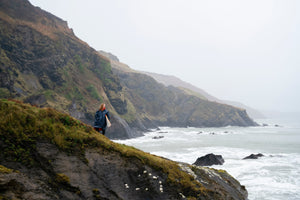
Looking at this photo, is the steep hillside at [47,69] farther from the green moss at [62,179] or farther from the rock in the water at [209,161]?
the green moss at [62,179]

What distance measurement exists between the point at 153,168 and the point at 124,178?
1461mm

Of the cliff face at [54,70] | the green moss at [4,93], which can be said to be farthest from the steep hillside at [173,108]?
the green moss at [4,93]

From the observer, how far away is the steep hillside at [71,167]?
646 centimetres

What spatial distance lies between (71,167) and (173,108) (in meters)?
140

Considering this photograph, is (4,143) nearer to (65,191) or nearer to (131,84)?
(65,191)

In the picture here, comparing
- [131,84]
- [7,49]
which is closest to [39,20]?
[7,49]

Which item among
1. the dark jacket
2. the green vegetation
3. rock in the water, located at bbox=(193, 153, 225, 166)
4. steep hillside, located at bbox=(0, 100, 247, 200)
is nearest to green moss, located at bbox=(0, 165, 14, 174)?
steep hillside, located at bbox=(0, 100, 247, 200)

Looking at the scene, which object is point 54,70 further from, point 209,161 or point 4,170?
point 4,170

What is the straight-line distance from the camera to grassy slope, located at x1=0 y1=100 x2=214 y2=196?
6895mm

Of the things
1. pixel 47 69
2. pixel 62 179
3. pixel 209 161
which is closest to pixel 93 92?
pixel 47 69

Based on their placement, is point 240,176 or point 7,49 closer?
point 240,176

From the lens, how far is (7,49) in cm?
6147

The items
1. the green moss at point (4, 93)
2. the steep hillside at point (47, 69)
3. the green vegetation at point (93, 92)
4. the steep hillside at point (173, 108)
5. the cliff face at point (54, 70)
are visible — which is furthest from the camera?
the steep hillside at point (173, 108)

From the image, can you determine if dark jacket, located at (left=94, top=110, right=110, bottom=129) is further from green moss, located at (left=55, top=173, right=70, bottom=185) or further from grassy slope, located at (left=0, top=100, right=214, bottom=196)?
green moss, located at (left=55, top=173, right=70, bottom=185)
